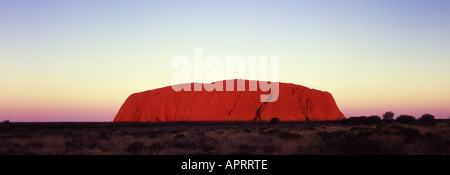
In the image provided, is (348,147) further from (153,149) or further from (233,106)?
(233,106)

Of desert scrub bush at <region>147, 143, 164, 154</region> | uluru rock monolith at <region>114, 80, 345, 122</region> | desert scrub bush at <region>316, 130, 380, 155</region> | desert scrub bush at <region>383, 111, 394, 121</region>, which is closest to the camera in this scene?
desert scrub bush at <region>316, 130, 380, 155</region>

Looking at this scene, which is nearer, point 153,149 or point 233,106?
point 153,149

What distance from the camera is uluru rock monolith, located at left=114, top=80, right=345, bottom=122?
266 ft

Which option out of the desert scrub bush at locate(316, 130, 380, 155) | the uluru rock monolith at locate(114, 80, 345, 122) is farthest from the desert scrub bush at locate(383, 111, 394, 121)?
the desert scrub bush at locate(316, 130, 380, 155)

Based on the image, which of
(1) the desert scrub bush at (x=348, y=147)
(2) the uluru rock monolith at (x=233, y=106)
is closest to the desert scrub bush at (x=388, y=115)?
(2) the uluru rock monolith at (x=233, y=106)

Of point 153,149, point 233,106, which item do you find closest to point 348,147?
point 153,149

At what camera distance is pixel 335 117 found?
89.8 metres

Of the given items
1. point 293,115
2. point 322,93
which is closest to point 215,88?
point 293,115

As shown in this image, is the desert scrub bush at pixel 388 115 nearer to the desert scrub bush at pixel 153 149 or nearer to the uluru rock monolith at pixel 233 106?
the uluru rock monolith at pixel 233 106

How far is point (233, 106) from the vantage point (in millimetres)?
84438

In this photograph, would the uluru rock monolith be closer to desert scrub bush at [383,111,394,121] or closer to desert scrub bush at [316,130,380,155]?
desert scrub bush at [383,111,394,121]

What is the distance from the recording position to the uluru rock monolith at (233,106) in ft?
266
